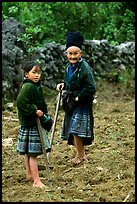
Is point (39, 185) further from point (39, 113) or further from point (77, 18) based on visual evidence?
point (77, 18)

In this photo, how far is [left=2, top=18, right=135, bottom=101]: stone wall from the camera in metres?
10.3

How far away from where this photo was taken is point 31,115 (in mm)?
5336

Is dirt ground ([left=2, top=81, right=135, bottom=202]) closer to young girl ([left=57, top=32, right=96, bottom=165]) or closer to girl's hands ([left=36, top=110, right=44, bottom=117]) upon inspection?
young girl ([left=57, top=32, right=96, bottom=165])

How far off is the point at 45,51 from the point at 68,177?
6.36 meters

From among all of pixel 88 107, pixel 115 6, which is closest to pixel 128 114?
pixel 88 107

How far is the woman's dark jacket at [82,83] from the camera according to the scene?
623 centimetres

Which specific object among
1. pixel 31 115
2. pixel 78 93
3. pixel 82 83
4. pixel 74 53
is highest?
pixel 74 53

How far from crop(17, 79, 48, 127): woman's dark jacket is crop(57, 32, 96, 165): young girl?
37.3 inches

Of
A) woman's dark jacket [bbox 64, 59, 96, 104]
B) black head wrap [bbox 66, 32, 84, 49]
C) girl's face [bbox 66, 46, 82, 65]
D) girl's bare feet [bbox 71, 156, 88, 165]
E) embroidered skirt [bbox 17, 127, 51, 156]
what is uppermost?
black head wrap [bbox 66, 32, 84, 49]

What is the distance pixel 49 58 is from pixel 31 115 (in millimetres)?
6455

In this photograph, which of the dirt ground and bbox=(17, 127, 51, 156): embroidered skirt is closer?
the dirt ground

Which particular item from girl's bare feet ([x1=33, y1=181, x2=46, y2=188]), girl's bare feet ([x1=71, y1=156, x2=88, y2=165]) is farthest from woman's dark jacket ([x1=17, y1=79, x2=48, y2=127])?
girl's bare feet ([x1=71, y1=156, x2=88, y2=165])

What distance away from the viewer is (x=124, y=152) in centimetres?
687

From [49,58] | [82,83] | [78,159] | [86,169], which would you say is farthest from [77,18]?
[86,169]
